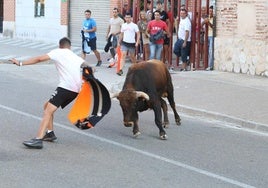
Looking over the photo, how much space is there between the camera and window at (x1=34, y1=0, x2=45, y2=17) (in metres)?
32.6

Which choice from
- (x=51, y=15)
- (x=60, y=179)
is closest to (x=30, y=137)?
(x=60, y=179)

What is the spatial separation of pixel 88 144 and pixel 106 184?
2.45 meters

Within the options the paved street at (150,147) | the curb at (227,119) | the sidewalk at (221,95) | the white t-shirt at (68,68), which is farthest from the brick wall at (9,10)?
the white t-shirt at (68,68)

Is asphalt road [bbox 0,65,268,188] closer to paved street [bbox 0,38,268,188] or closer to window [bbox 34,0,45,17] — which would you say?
paved street [bbox 0,38,268,188]

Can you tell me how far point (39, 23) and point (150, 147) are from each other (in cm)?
2372

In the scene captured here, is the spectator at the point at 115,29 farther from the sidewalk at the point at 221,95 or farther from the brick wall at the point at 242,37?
the brick wall at the point at 242,37

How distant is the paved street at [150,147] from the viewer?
26.0 feet

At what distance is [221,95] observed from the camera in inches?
599

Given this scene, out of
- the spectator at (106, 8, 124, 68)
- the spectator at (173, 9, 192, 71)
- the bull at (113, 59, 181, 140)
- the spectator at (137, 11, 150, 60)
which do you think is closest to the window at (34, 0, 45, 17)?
the spectator at (106, 8, 124, 68)

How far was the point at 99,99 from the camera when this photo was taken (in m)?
9.99

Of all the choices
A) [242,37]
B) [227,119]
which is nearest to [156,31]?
[242,37]

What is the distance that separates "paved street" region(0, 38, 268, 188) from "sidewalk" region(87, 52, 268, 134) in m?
0.02

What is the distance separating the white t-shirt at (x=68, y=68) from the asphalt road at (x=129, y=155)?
91 centimetres

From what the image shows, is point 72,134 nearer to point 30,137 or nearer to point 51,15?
point 30,137
